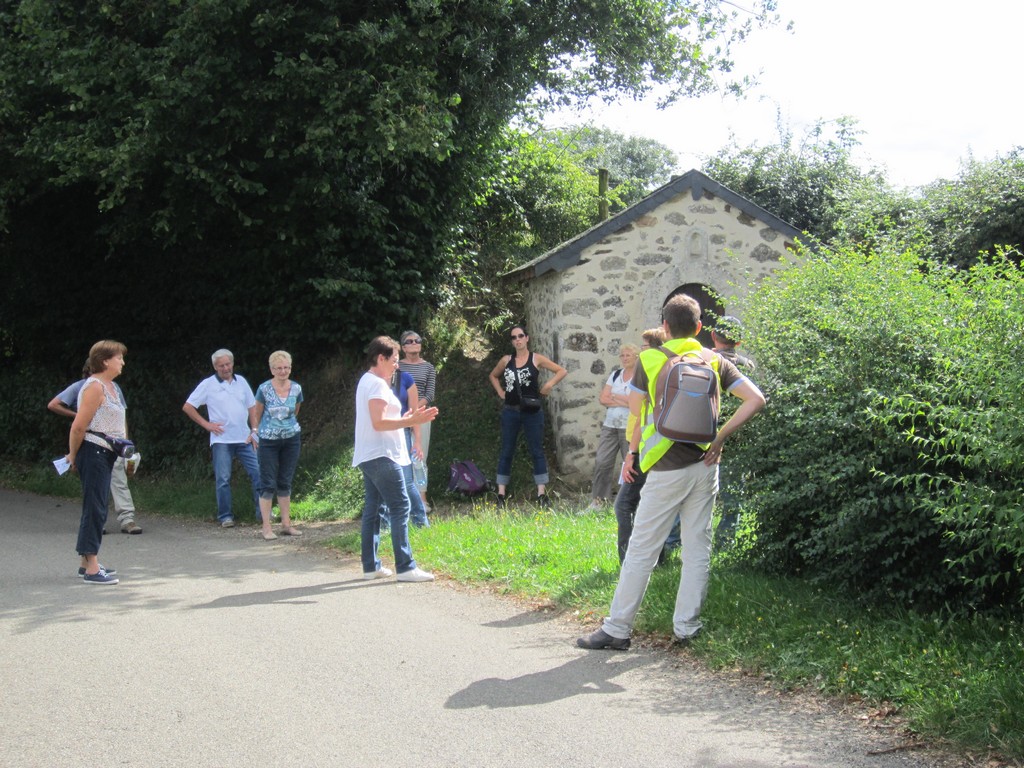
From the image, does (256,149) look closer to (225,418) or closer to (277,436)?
(225,418)

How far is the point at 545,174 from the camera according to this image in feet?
66.6

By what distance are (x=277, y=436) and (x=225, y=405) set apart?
1.14 metres

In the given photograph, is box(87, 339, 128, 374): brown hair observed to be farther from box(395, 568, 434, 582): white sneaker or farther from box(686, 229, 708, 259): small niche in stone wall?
box(686, 229, 708, 259): small niche in stone wall

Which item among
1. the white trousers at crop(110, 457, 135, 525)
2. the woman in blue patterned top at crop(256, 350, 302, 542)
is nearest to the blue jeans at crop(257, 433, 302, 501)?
the woman in blue patterned top at crop(256, 350, 302, 542)

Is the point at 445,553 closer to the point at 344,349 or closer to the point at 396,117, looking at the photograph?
the point at 396,117

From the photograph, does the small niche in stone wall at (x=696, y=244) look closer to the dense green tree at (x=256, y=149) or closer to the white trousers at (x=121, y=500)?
the dense green tree at (x=256, y=149)

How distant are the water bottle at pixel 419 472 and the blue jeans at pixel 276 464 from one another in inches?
52.5

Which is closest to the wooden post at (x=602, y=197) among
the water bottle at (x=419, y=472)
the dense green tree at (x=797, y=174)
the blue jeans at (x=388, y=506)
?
the dense green tree at (x=797, y=174)

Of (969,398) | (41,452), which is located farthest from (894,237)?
(41,452)

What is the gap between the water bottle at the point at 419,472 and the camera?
10283mm

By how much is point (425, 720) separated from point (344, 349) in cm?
1114

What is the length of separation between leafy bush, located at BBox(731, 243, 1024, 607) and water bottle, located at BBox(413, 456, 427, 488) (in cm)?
414

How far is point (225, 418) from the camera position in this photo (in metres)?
11.3

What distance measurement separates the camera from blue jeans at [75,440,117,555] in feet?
26.0
